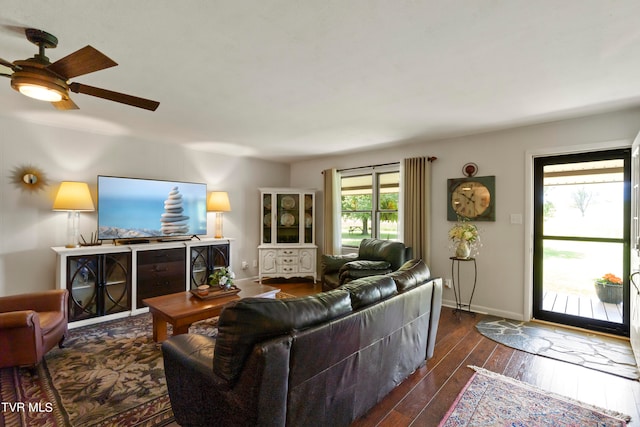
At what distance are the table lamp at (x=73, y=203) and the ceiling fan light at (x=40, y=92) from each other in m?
1.96

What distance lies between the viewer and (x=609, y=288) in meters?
3.34

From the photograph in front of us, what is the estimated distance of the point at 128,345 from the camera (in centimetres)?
290

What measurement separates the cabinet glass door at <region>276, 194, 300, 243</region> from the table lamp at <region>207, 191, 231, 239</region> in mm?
1105

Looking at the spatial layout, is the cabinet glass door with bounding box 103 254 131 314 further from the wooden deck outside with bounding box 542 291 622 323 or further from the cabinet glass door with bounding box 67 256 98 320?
the wooden deck outside with bounding box 542 291 622 323

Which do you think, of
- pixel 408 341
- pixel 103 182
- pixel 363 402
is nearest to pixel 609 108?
pixel 408 341

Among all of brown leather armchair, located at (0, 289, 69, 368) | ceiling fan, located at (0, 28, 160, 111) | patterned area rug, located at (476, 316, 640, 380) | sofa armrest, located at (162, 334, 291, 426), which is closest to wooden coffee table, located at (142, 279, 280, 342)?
brown leather armchair, located at (0, 289, 69, 368)

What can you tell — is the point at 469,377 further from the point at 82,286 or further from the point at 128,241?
the point at 128,241

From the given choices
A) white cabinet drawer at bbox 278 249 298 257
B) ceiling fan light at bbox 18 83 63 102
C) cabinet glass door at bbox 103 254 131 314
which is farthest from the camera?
white cabinet drawer at bbox 278 249 298 257

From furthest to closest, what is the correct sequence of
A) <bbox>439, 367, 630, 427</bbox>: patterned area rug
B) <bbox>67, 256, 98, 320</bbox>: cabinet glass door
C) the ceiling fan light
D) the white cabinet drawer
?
1. the white cabinet drawer
2. <bbox>67, 256, 98, 320</bbox>: cabinet glass door
3. <bbox>439, 367, 630, 427</bbox>: patterned area rug
4. the ceiling fan light

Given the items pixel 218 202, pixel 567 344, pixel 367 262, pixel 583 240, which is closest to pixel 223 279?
pixel 367 262

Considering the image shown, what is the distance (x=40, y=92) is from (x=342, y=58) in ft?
6.27

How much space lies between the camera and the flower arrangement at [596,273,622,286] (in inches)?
129

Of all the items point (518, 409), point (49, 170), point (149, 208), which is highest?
point (49, 170)

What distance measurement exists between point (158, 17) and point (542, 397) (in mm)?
3493
